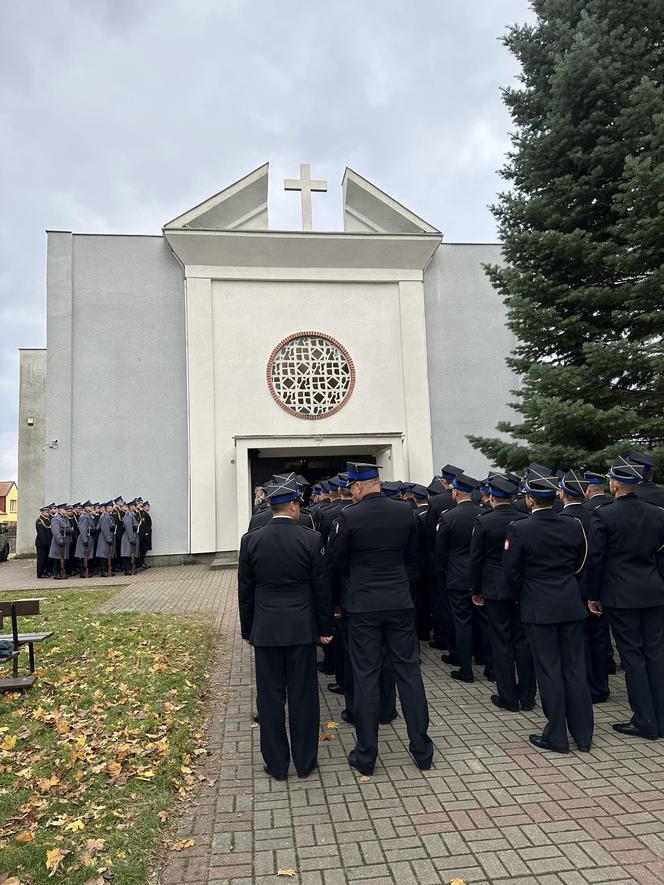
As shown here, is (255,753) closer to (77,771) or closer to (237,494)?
(77,771)

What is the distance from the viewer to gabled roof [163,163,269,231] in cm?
1797

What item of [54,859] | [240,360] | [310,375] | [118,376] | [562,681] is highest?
[240,360]

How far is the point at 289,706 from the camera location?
4.18 metres

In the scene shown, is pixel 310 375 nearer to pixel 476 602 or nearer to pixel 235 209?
pixel 235 209

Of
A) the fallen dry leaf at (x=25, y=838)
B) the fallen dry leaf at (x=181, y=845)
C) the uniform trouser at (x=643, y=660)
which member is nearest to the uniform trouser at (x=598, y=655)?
the uniform trouser at (x=643, y=660)

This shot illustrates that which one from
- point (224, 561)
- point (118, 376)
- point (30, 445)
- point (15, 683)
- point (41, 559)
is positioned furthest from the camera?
point (30, 445)

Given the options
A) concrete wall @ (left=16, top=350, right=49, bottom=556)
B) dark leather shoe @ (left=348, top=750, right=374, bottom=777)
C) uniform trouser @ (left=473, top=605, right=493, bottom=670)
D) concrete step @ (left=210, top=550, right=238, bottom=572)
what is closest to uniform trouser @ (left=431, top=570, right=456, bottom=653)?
uniform trouser @ (left=473, top=605, right=493, bottom=670)

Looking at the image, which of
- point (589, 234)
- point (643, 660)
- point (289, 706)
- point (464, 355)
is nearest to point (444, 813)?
point (289, 706)

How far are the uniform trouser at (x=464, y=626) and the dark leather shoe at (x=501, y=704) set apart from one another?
2.11 feet

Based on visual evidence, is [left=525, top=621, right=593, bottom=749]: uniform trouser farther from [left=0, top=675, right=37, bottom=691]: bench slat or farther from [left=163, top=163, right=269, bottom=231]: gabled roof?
[left=163, top=163, right=269, bottom=231]: gabled roof

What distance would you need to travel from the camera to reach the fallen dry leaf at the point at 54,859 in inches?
121

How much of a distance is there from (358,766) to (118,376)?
1569 centimetres

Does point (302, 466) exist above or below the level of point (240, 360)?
below

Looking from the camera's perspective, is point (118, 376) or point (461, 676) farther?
point (118, 376)
